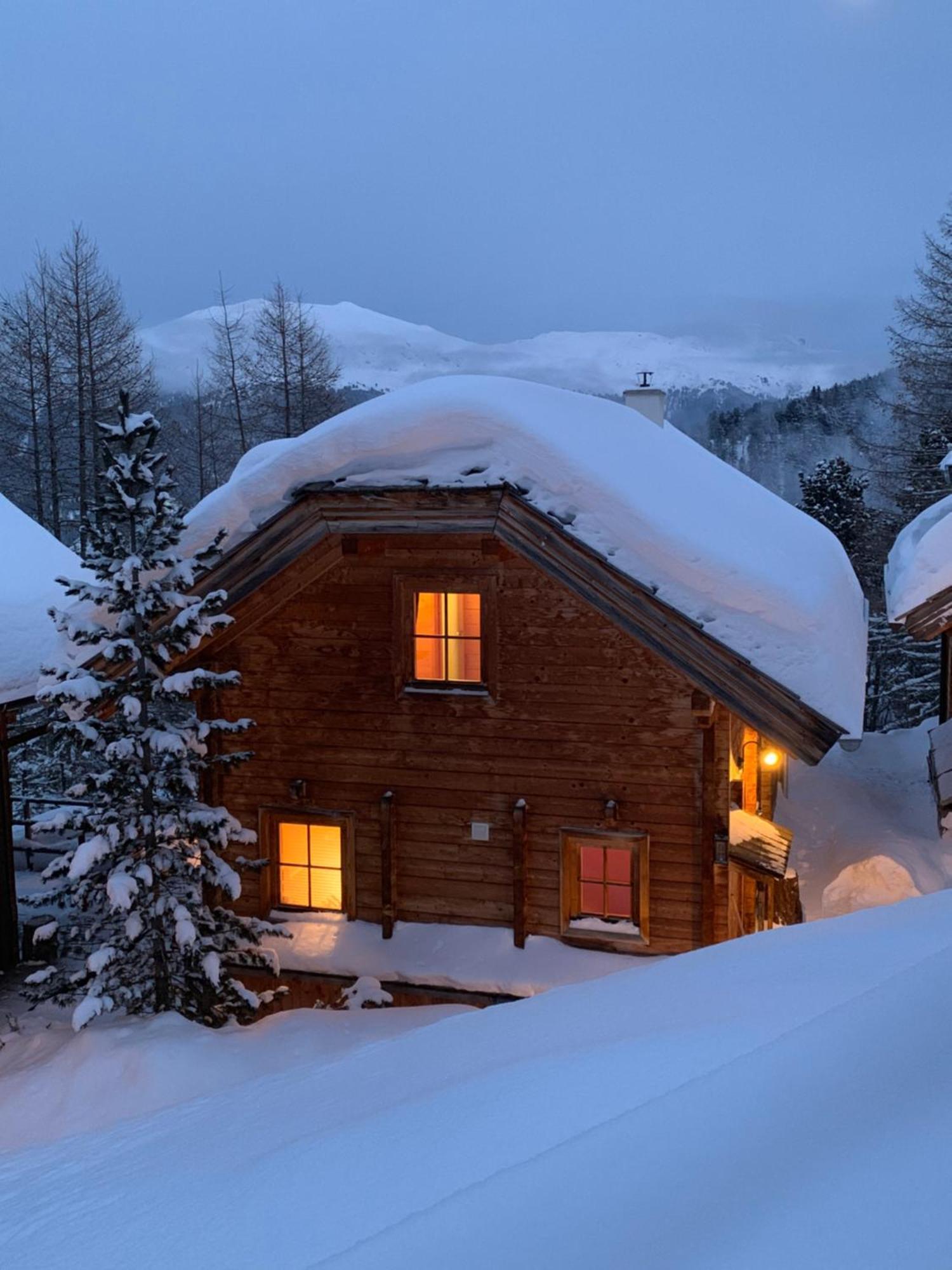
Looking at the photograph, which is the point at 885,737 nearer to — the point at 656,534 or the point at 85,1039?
the point at 656,534

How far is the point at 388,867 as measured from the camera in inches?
415

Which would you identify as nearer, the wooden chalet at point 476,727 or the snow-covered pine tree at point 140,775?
the snow-covered pine tree at point 140,775

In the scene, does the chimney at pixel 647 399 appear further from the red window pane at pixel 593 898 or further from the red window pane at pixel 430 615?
the red window pane at pixel 593 898

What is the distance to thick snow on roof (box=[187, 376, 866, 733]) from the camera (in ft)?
29.9

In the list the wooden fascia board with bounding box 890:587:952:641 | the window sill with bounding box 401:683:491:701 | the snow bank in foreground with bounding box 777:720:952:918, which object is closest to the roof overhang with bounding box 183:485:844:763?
the window sill with bounding box 401:683:491:701

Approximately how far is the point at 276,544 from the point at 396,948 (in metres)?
4.43

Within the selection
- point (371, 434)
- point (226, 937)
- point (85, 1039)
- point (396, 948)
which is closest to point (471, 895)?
point (396, 948)

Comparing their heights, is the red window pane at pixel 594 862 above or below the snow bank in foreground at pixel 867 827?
above

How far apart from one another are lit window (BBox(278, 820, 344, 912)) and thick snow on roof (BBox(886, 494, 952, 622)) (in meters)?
8.20

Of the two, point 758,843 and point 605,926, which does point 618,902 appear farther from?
point 758,843

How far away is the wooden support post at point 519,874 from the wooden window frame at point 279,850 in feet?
6.03

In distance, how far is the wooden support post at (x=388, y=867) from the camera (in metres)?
10.5

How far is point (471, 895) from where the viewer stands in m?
10.4

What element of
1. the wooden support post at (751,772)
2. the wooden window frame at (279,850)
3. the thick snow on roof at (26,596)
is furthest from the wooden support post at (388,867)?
the wooden support post at (751,772)
